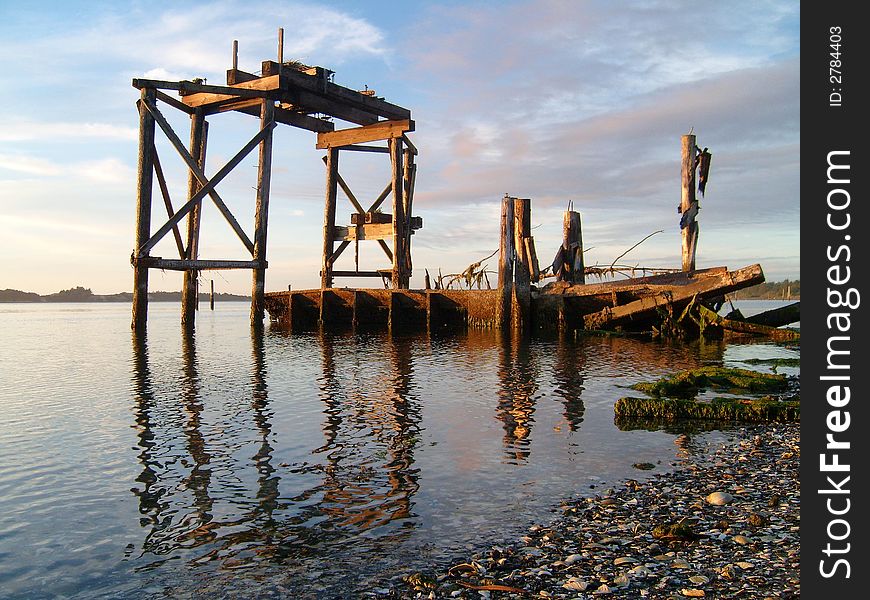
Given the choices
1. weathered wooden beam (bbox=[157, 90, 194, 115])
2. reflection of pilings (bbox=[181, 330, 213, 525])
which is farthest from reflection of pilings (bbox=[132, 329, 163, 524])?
weathered wooden beam (bbox=[157, 90, 194, 115])

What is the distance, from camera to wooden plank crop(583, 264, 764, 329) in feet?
75.4

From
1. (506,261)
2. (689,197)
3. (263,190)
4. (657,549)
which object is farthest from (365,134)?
(657,549)

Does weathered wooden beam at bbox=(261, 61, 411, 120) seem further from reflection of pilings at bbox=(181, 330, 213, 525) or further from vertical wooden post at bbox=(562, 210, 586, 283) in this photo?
reflection of pilings at bbox=(181, 330, 213, 525)

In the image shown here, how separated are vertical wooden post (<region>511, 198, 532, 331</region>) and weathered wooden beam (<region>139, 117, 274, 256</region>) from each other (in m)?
12.0

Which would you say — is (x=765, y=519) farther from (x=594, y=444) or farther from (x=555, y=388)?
(x=555, y=388)

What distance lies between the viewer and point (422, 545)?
225 inches

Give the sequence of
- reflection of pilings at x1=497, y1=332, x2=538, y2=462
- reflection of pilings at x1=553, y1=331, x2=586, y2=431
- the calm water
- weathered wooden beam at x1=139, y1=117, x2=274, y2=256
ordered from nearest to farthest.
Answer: the calm water → reflection of pilings at x1=497, y1=332, x2=538, y2=462 → reflection of pilings at x1=553, y1=331, x2=586, y2=431 → weathered wooden beam at x1=139, y1=117, x2=274, y2=256

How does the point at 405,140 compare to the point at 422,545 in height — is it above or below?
above

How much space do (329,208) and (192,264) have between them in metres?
→ 9.51

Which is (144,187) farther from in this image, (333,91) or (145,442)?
(145,442)

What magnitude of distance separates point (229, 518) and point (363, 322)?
27801mm

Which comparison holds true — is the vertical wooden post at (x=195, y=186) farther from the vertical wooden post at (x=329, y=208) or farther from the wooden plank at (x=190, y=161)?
the vertical wooden post at (x=329, y=208)
